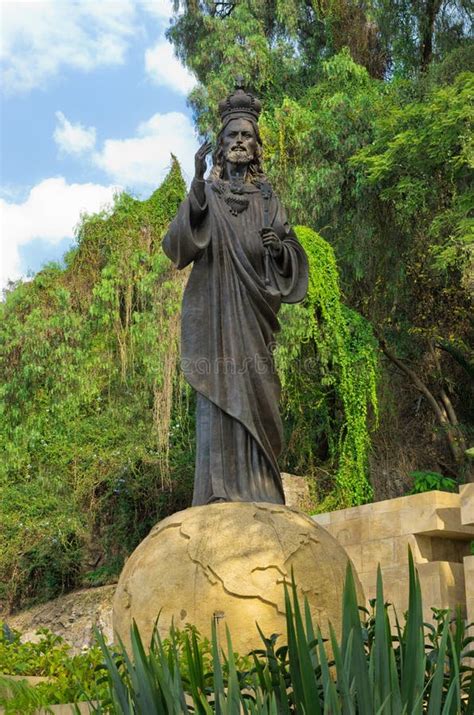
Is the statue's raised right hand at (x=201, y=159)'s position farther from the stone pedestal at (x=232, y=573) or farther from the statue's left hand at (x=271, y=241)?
the stone pedestal at (x=232, y=573)

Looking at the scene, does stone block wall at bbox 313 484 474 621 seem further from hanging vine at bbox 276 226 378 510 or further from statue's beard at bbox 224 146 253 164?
statue's beard at bbox 224 146 253 164

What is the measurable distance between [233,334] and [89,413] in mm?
13880

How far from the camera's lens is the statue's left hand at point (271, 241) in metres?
6.60

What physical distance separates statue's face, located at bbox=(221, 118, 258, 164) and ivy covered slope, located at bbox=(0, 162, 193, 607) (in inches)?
427

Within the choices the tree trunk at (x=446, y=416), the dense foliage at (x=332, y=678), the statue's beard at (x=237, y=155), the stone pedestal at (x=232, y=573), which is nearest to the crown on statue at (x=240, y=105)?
the statue's beard at (x=237, y=155)

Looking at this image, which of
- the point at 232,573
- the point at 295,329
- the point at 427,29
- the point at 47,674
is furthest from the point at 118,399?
the point at 47,674

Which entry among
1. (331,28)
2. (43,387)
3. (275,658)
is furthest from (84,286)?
(275,658)

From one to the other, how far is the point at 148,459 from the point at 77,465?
1.44 meters

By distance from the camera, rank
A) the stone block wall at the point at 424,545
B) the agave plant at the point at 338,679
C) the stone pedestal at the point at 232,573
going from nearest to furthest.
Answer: the agave plant at the point at 338,679 < the stone pedestal at the point at 232,573 < the stone block wall at the point at 424,545

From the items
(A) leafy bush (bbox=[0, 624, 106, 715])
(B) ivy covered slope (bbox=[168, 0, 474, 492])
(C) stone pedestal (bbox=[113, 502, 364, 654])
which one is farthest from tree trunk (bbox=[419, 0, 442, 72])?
(A) leafy bush (bbox=[0, 624, 106, 715])

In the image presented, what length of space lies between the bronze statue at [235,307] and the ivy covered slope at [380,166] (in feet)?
33.8

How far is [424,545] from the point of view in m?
12.0

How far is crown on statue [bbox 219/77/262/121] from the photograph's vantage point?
686 cm

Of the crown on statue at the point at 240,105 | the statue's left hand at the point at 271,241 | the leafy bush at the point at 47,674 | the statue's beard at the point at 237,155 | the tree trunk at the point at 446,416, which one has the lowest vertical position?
the leafy bush at the point at 47,674
